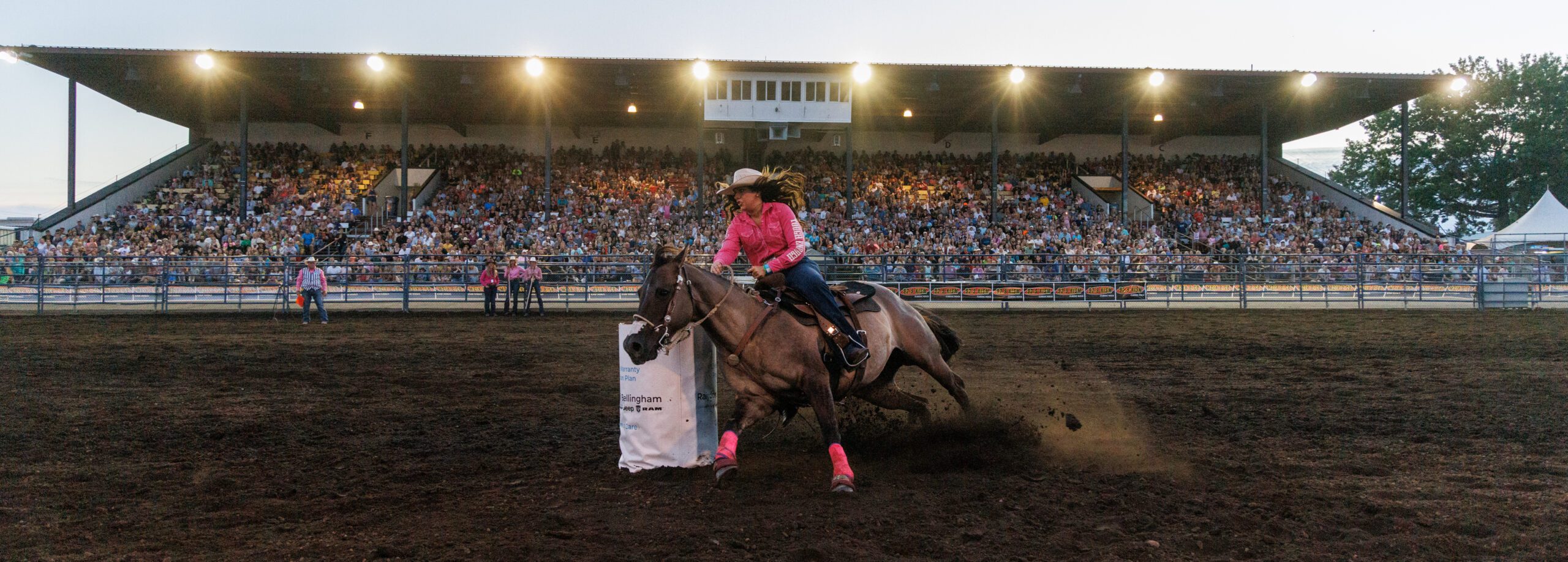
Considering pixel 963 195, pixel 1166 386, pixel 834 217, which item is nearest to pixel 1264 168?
pixel 963 195

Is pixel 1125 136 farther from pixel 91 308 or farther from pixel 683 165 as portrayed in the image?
pixel 91 308

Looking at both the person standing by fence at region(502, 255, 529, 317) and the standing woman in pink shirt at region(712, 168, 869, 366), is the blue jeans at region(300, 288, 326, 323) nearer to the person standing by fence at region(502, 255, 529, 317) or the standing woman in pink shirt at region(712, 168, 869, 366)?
the person standing by fence at region(502, 255, 529, 317)

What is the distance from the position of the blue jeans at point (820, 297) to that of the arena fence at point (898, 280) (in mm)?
14914

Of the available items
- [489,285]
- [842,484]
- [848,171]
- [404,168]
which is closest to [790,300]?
[842,484]

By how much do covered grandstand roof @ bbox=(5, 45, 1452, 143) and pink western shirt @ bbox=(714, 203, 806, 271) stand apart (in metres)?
24.9

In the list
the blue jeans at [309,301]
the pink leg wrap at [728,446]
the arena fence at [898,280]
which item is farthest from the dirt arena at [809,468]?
the arena fence at [898,280]

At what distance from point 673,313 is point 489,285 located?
1469cm

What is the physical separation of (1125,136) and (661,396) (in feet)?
99.4

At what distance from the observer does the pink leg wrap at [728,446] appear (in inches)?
192

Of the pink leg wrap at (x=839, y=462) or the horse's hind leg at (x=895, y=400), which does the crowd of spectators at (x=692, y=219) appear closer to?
the horse's hind leg at (x=895, y=400)

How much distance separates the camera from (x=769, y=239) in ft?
17.2

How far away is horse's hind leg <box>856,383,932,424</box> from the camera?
5848 millimetres

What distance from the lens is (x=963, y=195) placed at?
33781mm

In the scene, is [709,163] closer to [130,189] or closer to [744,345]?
[130,189]
